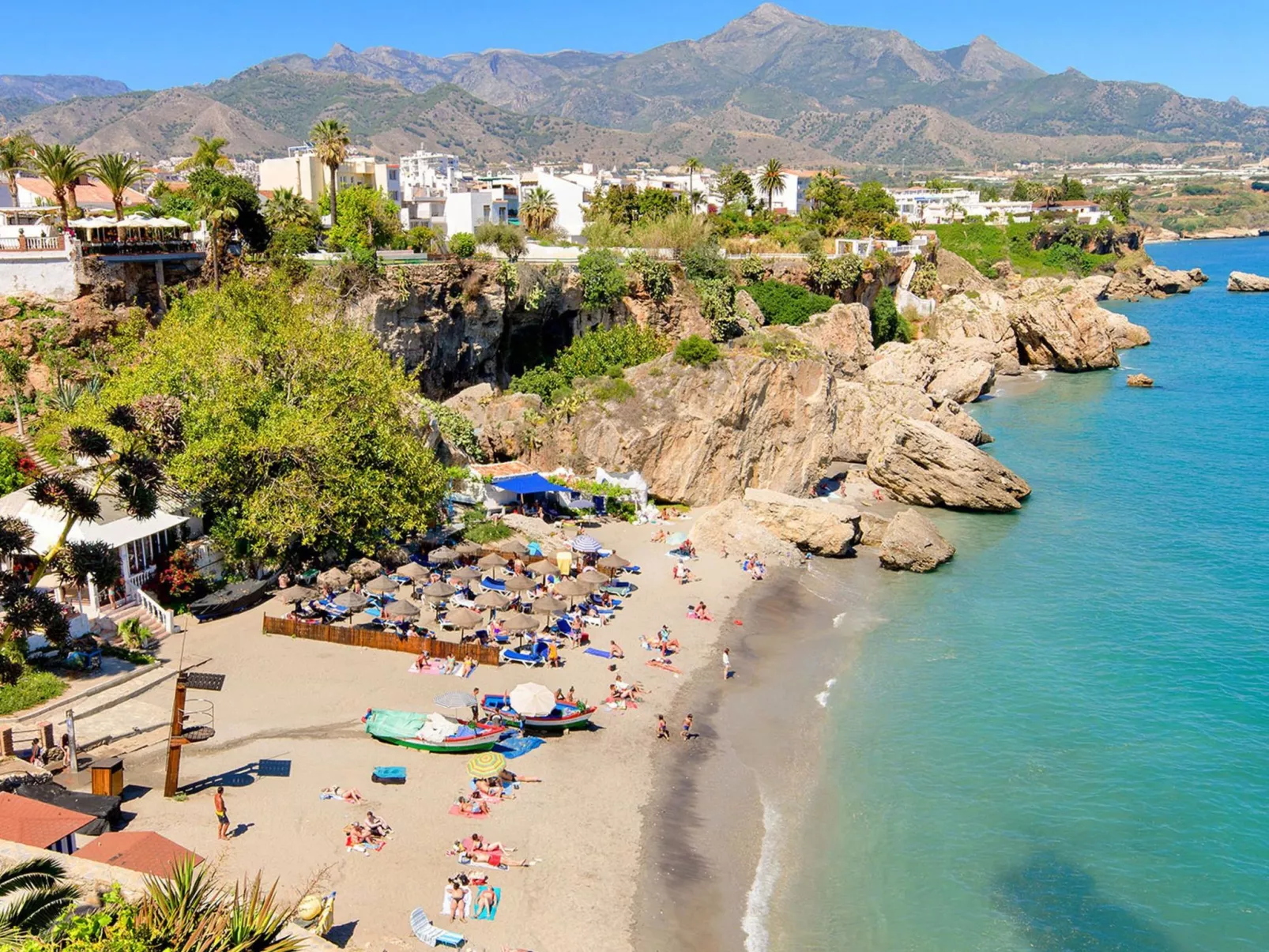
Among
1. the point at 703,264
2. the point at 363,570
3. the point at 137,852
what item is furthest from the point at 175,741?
the point at 703,264

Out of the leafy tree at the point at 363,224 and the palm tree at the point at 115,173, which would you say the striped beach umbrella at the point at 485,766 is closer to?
the leafy tree at the point at 363,224

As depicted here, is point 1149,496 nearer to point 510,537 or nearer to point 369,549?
point 510,537

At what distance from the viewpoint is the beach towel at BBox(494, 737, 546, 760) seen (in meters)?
21.1

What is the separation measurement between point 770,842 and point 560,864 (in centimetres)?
431

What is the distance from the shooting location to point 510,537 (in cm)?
3331

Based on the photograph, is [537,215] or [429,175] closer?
[537,215]

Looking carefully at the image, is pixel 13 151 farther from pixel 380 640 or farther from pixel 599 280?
pixel 380 640

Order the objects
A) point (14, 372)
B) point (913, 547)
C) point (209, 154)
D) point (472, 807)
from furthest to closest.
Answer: point (209, 154) < point (913, 547) < point (14, 372) < point (472, 807)

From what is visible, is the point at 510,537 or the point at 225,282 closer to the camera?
the point at 510,537

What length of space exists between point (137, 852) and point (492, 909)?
18.0 ft

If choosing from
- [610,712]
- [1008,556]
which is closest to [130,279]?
[610,712]

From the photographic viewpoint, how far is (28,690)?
20000mm

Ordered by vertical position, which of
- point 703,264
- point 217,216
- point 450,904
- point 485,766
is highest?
point 217,216

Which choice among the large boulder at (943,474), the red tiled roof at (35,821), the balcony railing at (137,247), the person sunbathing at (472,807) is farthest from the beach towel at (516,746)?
the balcony railing at (137,247)
